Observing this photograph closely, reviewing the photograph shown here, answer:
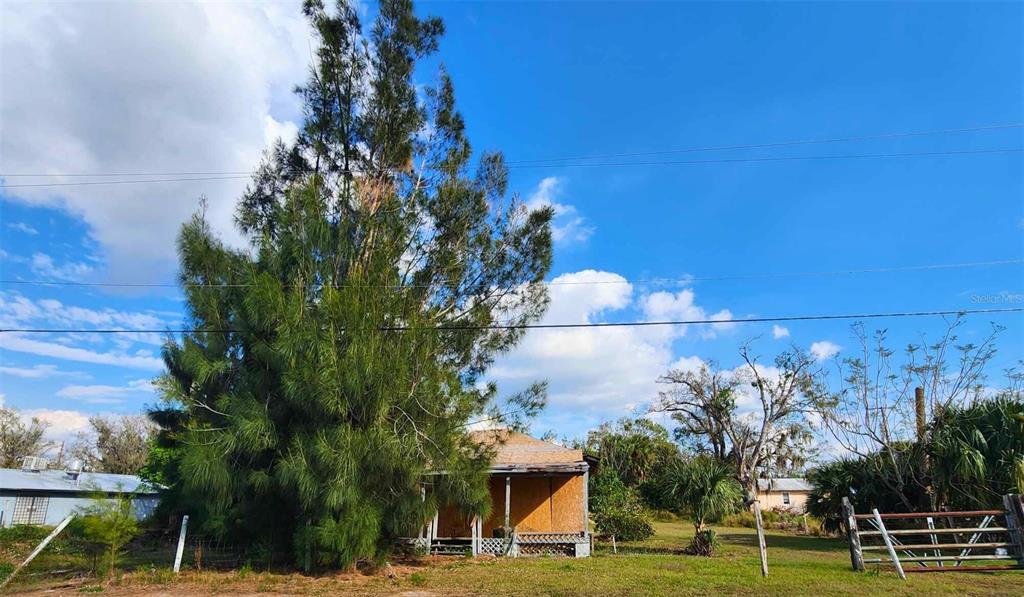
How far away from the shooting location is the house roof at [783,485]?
151 feet

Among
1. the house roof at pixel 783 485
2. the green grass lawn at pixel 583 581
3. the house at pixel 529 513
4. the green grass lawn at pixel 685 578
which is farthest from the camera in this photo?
the house roof at pixel 783 485

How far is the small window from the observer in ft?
82.3

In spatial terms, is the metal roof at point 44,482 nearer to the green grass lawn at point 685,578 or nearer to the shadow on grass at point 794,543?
the green grass lawn at point 685,578

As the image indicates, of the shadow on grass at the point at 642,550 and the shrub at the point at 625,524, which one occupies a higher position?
the shrub at the point at 625,524

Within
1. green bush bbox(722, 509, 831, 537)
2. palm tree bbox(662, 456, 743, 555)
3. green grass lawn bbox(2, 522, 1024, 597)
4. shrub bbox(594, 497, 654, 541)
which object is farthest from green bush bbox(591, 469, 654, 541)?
green bush bbox(722, 509, 831, 537)

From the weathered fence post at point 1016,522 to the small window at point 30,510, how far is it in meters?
33.3

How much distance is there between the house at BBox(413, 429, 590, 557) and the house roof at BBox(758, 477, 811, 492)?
3104 cm

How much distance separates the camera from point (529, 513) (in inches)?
772

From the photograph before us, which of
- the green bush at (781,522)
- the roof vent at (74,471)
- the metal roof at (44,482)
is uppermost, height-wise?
the roof vent at (74,471)

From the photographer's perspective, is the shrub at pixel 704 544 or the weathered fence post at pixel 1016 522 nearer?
the weathered fence post at pixel 1016 522

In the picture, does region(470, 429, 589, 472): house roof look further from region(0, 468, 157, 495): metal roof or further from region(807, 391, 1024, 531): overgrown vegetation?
region(0, 468, 157, 495): metal roof

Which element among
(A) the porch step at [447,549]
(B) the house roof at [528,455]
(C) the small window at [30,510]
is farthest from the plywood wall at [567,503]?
(C) the small window at [30,510]

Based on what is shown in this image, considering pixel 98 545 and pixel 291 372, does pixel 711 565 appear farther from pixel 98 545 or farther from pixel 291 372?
pixel 98 545

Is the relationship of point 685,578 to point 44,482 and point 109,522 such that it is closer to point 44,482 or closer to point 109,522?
point 109,522
